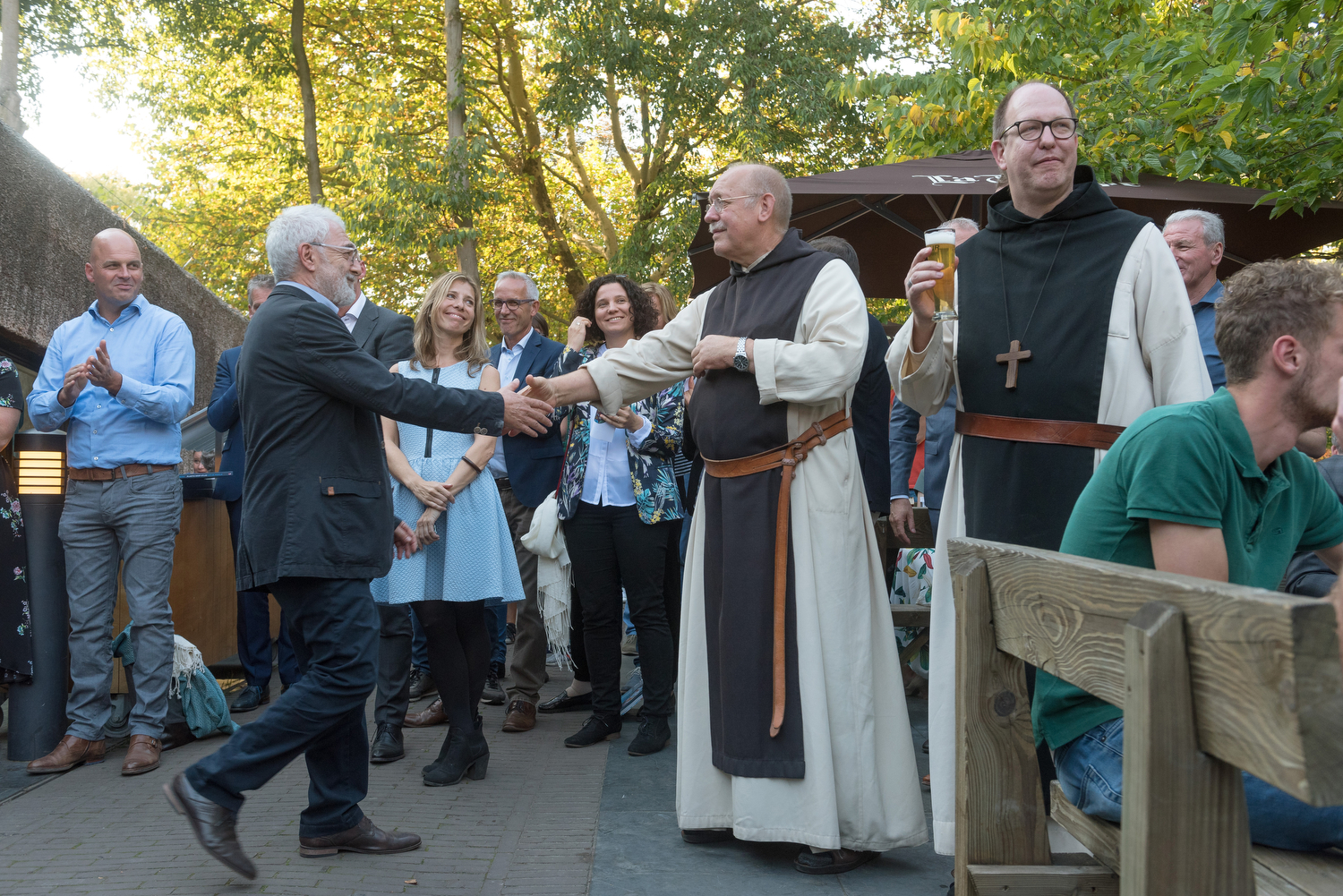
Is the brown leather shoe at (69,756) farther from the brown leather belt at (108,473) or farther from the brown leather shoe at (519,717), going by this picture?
the brown leather shoe at (519,717)

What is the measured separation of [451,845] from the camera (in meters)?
3.98

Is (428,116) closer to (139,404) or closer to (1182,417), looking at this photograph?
(139,404)

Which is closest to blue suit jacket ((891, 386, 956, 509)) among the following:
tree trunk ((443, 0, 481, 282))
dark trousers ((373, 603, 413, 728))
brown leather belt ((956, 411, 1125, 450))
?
brown leather belt ((956, 411, 1125, 450))

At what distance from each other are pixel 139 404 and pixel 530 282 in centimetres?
240

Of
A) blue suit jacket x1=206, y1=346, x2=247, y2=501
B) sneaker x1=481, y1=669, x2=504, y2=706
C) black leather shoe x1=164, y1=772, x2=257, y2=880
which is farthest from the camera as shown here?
sneaker x1=481, y1=669, x2=504, y2=706

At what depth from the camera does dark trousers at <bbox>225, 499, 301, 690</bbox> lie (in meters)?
6.38

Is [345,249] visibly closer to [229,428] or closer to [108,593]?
[108,593]

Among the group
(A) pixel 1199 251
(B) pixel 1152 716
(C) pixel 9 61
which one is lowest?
(B) pixel 1152 716

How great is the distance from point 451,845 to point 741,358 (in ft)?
6.45

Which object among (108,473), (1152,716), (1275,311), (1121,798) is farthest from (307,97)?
(1152,716)

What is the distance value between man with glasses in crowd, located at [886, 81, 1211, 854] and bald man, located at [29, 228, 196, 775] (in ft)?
11.9

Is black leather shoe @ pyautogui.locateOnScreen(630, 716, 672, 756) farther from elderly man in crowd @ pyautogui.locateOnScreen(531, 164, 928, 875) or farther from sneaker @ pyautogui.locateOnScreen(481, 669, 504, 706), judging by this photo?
sneaker @ pyautogui.locateOnScreen(481, 669, 504, 706)

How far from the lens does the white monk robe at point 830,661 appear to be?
365cm

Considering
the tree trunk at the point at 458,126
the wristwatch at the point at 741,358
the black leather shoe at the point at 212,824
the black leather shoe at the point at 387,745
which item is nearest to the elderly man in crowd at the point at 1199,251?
the wristwatch at the point at 741,358
